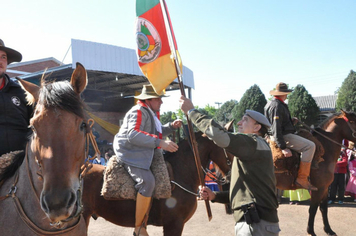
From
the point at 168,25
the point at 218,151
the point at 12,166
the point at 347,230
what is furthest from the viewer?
the point at 347,230

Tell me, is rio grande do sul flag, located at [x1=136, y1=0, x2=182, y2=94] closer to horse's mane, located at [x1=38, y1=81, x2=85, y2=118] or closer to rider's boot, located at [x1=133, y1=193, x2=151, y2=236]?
rider's boot, located at [x1=133, y1=193, x2=151, y2=236]

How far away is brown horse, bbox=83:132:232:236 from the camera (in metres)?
3.72

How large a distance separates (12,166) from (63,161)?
977 millimetres

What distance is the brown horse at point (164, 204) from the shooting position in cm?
372

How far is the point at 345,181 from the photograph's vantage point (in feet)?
31.1

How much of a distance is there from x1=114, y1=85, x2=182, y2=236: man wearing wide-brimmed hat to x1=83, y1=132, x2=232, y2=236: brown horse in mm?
265

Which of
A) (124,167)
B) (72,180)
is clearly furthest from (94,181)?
(72,180)

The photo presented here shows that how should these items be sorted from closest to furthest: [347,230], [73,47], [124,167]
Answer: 1. [124,167]
2. [347,230]
3. [73,47]

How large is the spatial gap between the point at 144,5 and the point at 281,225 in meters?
5.57

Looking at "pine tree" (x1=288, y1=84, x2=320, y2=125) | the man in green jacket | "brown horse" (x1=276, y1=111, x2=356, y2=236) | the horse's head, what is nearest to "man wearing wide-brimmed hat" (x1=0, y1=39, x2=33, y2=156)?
the horse's head

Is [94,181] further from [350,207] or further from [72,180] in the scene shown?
[350,207]

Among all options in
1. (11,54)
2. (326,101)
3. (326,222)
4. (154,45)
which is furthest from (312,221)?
(326,101)

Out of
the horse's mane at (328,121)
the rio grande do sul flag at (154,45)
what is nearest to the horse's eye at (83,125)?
the rio grande do sul flag at (154,45)

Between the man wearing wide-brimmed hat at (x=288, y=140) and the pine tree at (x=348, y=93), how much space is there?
19727 mm
